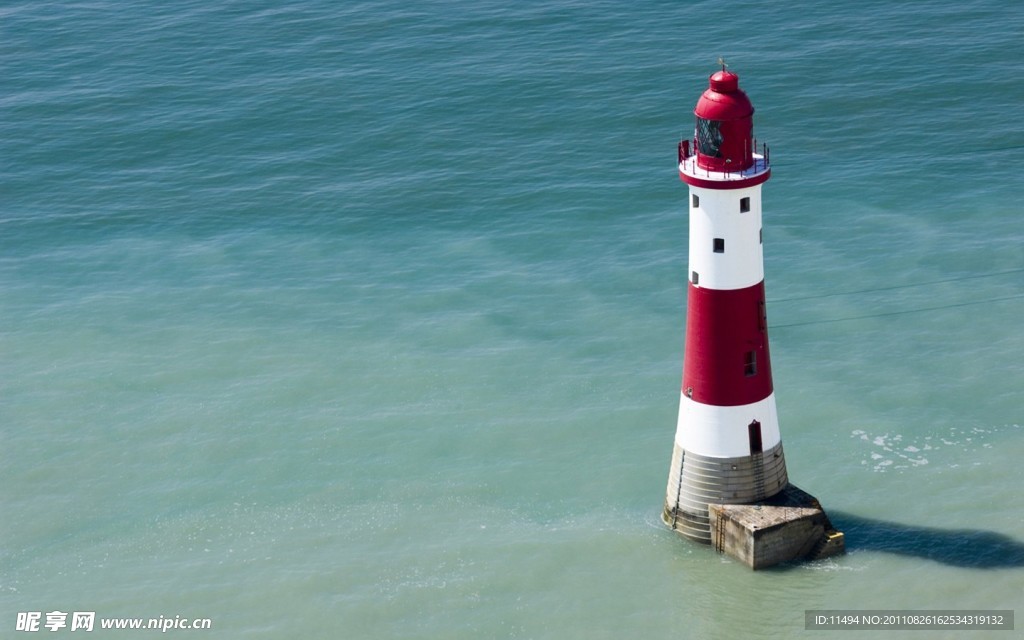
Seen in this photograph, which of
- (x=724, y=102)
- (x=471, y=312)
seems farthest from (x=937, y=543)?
(x=471, y=312)

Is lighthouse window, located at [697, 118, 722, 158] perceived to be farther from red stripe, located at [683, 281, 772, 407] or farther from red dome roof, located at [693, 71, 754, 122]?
red stripe, located at [683, 281, 772, 407]

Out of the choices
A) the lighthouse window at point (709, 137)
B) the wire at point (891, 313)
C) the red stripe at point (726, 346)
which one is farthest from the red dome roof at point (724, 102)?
the wire at point (891, 313)

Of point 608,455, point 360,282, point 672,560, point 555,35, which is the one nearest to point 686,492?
point 672,560

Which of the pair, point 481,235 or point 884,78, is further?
point 884,78

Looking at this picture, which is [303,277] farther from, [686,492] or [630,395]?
[686,492]

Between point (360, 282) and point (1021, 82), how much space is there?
Result: 101ft

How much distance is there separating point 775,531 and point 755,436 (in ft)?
7.29

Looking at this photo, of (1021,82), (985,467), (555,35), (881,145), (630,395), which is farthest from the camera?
(555,35)

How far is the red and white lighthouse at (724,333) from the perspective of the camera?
34156 millimetres

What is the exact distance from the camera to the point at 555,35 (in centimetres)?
7406

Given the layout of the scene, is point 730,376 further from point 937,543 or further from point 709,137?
point 937,543

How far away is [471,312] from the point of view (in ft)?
166

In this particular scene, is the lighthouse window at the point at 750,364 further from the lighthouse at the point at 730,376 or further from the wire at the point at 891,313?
the wire at the point at 891,313

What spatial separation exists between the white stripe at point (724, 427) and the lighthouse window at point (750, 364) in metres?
0.78
